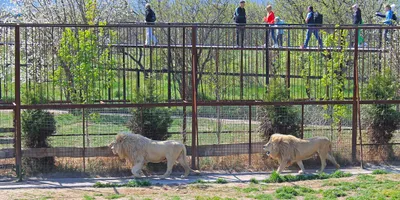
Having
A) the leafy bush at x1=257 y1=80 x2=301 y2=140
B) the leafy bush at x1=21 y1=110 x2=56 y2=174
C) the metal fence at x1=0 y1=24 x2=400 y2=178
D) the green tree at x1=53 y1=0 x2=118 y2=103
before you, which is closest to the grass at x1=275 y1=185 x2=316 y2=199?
the metal fence at x1=0 y1=24 x2=400 y2=178

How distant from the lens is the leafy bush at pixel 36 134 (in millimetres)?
15266

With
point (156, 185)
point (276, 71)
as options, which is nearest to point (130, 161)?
point (156, 185)

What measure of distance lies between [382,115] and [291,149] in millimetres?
2921

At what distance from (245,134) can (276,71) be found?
2.22 m

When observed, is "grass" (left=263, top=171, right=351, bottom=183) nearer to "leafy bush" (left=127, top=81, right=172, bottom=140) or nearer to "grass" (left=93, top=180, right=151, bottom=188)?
"grass" (left=93, top=180, right=151, bottom=188)

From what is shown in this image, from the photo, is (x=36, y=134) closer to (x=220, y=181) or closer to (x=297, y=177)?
(x=220, y=181)

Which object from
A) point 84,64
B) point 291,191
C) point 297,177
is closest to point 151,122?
point 84,64

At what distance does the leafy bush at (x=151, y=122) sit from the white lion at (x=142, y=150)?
2.86 ft

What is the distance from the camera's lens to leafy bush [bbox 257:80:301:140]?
16453mm

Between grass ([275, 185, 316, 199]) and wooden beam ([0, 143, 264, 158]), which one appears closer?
grass ([275, 185, 316, 199])

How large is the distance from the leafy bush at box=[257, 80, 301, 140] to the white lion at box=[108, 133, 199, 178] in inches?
92.6

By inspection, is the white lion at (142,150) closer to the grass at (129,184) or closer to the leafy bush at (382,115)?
the grass at (129,184)

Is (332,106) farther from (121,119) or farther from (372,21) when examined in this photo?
(372,21)

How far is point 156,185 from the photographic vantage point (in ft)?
46.7
